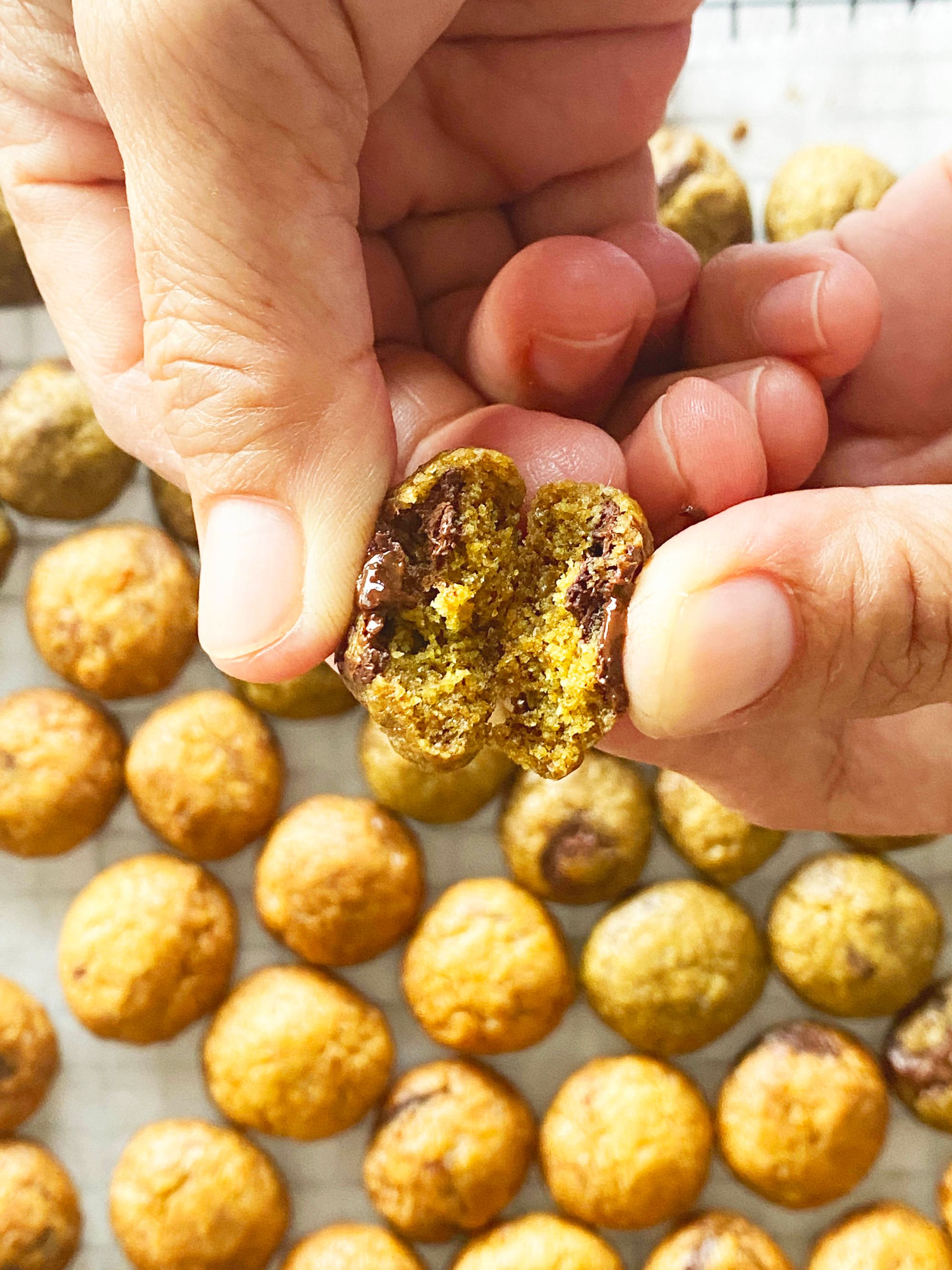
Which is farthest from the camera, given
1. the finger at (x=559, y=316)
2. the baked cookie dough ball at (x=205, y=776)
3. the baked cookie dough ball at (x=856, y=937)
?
the baked cookie dough ball at (x=205, y=776)

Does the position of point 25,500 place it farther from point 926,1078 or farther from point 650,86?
point 926,1078

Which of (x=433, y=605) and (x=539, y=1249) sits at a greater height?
(x=433, y=605)

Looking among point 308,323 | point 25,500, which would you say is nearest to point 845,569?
point 308,323

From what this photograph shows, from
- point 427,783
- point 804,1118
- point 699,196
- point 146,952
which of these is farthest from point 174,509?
point 804,1118

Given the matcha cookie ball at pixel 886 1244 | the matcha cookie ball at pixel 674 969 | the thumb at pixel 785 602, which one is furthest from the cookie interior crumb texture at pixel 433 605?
the matcha cookie ball at pixel 886 1244

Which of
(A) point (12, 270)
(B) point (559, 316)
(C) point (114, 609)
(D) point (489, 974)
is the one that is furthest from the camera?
(A) point (12, 270)

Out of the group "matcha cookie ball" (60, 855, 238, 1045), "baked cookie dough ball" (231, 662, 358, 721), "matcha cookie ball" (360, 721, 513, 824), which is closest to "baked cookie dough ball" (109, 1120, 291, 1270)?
"matcha cookie ball" (60, 855, 238, 1045)

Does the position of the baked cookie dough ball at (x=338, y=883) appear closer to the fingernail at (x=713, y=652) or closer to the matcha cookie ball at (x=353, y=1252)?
the matcha cookie ball at (x=353, y=1252)

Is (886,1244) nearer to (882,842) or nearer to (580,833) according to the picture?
(882,842)
